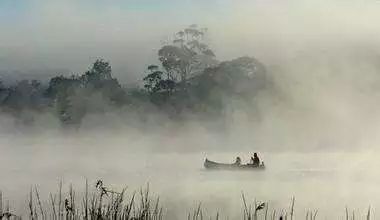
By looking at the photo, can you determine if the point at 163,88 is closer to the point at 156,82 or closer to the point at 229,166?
the point at 156,82

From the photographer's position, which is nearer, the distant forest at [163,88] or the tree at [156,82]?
the tree at [156,82]

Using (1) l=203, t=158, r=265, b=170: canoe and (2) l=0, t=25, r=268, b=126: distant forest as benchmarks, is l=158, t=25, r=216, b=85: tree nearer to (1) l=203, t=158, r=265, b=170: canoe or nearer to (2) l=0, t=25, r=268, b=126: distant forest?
(2) l=0, t=25, r=268, b=126: distant forest

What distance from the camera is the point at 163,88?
11.6 meters

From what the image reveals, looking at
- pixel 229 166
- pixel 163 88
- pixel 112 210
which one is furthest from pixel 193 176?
pixel 112 210

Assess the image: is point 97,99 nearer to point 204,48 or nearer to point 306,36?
point 204,48

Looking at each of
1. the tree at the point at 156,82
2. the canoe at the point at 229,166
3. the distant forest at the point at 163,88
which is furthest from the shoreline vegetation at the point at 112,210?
the distant forest at the point at 163,88

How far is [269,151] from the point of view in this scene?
13.4m

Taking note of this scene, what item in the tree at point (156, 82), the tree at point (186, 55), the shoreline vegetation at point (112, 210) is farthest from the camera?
the tree at point (156, 82)

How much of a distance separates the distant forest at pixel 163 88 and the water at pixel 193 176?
0.67m

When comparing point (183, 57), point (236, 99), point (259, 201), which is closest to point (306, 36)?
point (236, 99)

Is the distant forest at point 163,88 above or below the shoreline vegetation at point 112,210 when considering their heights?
above

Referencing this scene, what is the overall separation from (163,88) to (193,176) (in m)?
1.50

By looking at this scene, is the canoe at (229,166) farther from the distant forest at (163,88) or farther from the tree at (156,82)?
the tree at (156,82)

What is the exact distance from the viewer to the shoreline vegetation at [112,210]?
5.26 meters
